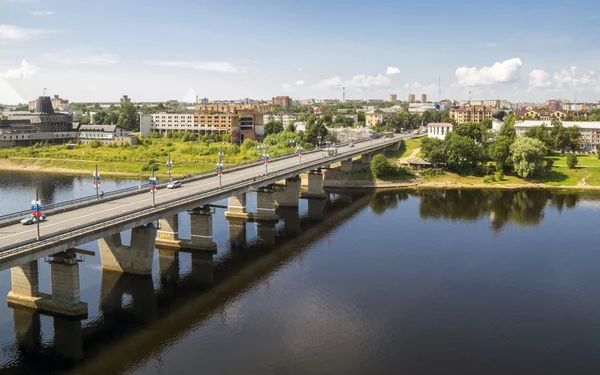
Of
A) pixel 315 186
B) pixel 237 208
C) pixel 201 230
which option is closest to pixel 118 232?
pixel 201 230

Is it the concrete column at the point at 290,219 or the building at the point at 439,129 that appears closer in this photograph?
the concrete column at the point at 290,219

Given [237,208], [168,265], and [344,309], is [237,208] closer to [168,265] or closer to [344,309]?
[168,265]

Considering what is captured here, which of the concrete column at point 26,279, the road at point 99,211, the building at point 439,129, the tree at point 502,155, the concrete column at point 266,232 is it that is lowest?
the concrete column at point 266,232

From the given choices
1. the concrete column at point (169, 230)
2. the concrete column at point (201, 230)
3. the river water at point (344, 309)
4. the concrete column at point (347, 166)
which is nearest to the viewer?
the river water at point (344, 309)

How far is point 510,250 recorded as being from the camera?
7338 cm

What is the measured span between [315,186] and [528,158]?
173ft

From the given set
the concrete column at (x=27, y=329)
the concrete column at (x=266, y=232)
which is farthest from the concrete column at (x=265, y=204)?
the concrete column at (x=27, y=329)

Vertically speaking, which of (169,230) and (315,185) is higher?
(315,185)

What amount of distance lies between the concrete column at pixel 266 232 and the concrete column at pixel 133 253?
20956 mm

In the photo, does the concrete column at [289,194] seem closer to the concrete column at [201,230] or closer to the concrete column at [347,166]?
the concrete column at [347,166]

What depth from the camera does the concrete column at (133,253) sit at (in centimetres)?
6000

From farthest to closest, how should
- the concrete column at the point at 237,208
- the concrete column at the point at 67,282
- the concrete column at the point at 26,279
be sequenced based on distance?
the concrete column at the point at 237,208 < the concrete column at the point at 26,279 < the concrete column at the point at 67,282

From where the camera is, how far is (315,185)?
11781 cm

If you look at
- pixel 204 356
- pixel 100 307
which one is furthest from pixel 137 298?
pixel 204 356
